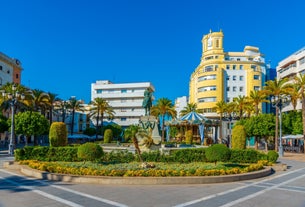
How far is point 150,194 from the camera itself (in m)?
12.2

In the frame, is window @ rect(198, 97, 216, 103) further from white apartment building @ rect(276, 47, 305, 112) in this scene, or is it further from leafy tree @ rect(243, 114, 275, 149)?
leafy tree @ rect(243, 114, 275, 149)

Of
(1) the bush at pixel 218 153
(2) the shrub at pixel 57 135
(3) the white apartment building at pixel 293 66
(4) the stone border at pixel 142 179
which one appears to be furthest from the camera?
(3) the white apartment building at pixel 293 66

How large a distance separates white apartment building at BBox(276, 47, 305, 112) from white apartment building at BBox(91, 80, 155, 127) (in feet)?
123

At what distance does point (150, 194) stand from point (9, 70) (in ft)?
206

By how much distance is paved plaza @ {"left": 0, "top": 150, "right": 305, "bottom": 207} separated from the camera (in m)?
10.7

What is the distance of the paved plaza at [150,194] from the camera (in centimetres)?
1072

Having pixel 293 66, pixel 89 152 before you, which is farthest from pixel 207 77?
pixel 89 152

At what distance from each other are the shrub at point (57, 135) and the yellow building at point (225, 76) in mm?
49039

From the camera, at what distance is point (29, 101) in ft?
182

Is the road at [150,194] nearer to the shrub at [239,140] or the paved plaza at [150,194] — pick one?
the paved plaza at [150,194]

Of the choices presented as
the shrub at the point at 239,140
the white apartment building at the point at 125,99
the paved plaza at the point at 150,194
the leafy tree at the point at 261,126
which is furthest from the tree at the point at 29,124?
the white apartment building at the point at 125,99

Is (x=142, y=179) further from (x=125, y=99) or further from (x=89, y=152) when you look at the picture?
(x=125, y=99)

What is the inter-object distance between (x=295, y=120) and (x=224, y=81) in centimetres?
2439

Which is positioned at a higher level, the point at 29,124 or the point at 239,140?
the point at 29,124
